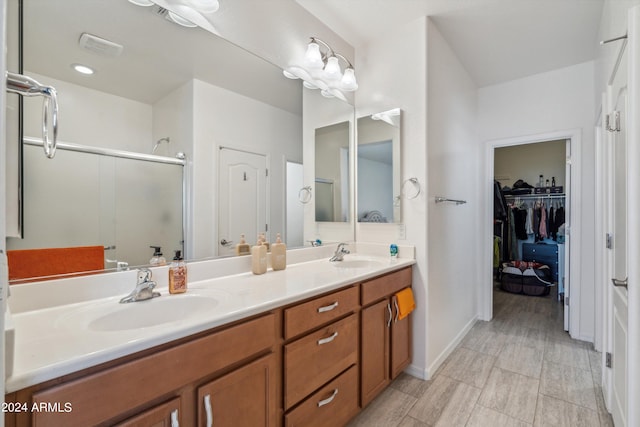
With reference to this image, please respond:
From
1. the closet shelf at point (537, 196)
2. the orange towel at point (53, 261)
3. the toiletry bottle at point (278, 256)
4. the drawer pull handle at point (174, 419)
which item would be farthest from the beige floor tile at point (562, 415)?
the closet shelf at point (537, 196)

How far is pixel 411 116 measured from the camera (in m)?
2.22

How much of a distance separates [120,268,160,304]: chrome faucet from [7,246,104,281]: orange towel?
0.16 meters

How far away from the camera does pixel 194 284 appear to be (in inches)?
55.7

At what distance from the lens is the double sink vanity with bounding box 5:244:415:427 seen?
2.33 feet

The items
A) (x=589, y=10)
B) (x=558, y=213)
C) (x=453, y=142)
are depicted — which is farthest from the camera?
(x=558, y=213)

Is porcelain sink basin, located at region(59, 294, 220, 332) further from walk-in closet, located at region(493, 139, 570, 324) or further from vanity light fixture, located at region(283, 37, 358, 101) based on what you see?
walk-in closet, located at region(493, 139, 570, 324)

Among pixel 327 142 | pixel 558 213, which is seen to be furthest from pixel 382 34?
pixel 558 213

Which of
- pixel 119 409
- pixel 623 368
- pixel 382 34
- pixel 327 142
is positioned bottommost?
pixel 623 368

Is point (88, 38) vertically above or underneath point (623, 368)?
above

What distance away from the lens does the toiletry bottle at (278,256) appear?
1771 millimetres

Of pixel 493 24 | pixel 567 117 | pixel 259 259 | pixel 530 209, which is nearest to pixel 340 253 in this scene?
pixel 259 259

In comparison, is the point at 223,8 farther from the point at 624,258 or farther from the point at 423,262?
the point at 624,258

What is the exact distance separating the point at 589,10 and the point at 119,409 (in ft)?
11.2

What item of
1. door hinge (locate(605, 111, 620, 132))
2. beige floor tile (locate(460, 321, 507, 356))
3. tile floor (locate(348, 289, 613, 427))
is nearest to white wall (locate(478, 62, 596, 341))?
tile floor (locate(348, 289, 613, 427))
